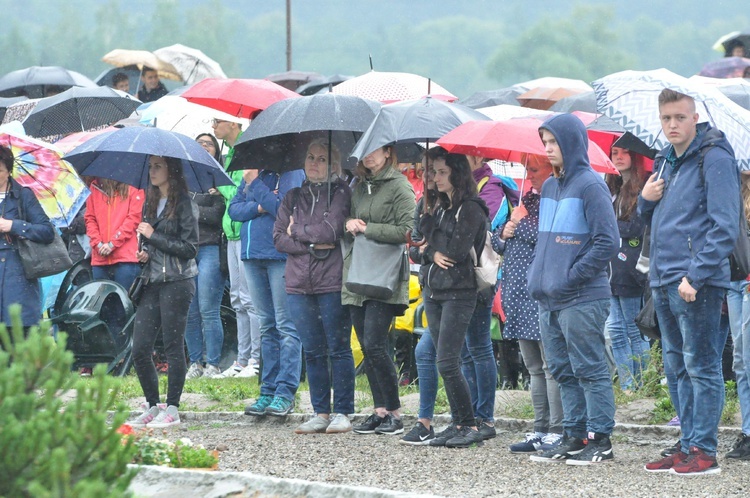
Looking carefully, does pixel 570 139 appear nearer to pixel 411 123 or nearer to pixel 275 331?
pixel 411 123

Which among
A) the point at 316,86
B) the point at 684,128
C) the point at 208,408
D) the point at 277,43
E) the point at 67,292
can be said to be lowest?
the point at 208,408

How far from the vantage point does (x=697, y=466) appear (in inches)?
270

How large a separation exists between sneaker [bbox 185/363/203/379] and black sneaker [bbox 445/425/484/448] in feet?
14.6

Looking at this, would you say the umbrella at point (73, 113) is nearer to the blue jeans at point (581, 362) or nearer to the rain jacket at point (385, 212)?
the rain jacket at point (385, 212)

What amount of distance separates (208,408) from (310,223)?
2063 mm

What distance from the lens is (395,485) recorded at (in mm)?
6613

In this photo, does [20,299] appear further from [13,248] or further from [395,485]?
[395,485]

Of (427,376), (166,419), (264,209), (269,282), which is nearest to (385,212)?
(427,376)

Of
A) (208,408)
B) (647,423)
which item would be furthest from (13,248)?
(647,423)

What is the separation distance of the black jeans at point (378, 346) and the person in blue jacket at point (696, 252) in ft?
6.90

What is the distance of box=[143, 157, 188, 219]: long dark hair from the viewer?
914 cm

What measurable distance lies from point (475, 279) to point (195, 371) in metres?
4.80

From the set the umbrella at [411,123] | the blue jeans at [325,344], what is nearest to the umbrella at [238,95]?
the umbrella at [411,123]

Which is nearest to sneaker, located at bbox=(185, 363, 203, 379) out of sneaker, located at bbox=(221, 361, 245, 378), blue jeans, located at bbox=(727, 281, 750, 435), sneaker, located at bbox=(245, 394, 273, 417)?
sneaker, located at bbox=(221, 361, 245, 378)
